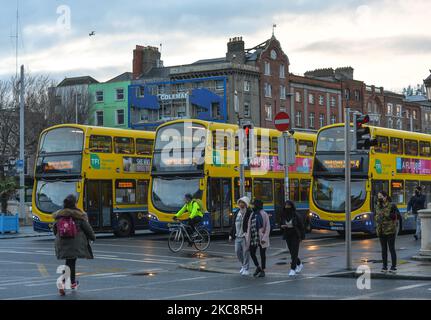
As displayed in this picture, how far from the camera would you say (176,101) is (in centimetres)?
8088

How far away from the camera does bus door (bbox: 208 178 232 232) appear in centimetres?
3183

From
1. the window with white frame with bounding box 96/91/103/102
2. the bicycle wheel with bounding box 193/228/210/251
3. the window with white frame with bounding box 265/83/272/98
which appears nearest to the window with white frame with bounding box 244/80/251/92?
the window with white frame with bounding box 265/83/272/98

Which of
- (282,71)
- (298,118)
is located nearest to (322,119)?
(298,118)

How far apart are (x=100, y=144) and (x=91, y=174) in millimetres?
1335

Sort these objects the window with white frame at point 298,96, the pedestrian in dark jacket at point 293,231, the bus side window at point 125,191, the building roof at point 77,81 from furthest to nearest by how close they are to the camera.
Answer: the building roof at point 77,81 → the window with white frame at point 298,96 → the bus side window at point 125,191 → the pedestrian in dark jacket at point 293,231

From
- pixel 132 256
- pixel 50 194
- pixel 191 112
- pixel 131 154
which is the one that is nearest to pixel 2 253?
pixel 132 256

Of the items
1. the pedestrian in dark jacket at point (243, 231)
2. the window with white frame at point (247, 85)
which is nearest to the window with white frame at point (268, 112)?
the window with white frame at point (247, 85)

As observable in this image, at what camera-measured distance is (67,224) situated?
47.8ft

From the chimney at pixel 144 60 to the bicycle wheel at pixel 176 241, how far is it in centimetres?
6058

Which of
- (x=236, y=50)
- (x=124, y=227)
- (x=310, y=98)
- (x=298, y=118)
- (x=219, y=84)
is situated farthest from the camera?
(x=310, y=98)

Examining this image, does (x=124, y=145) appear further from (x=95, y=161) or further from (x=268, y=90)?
(x=268, y=90)

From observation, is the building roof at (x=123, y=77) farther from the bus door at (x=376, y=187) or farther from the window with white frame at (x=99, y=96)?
the bus door at (x=376, y=187)

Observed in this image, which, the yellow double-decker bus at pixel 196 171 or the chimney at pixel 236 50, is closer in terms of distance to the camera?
the yellow double-decker bus at pixel 196 171

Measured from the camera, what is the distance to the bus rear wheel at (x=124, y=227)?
35.3 metres
